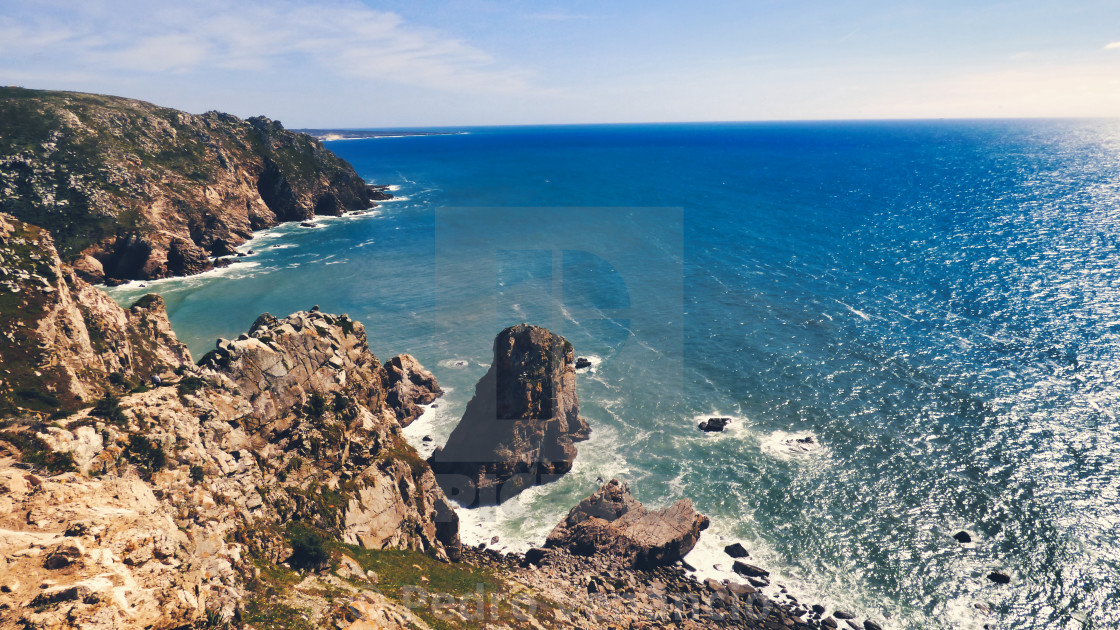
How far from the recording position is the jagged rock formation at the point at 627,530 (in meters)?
49.5

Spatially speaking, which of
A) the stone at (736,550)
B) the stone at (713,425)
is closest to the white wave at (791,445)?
the stone at (713,425)

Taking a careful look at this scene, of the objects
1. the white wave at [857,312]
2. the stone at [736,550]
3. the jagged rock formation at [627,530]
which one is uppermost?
the white wave at [857,312]

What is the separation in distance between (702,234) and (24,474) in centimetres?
15569

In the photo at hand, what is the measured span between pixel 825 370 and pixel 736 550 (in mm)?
41944

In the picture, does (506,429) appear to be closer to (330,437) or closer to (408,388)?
(408,388)

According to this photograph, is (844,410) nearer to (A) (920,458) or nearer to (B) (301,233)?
(A) (920,458)

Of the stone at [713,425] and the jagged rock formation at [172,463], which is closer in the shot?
the jagged rock formation at [172,463]

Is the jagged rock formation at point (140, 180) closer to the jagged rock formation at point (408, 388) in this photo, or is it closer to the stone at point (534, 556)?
the jagged rock formation at point (408, 388)

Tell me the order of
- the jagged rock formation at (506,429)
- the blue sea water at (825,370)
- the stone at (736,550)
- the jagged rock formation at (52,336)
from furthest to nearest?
the jagged rock formation at (506,429)
the stone at (736,550)
the blue sea water at (825,370)
the jagged rock formation at (52,336)

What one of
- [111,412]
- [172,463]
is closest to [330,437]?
[172,463]

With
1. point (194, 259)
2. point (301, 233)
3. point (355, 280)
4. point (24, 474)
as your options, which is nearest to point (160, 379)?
point (24, 474)

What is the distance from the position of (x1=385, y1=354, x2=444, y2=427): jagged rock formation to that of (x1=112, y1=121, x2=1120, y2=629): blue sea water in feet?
9.71

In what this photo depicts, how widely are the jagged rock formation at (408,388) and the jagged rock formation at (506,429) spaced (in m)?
11.7

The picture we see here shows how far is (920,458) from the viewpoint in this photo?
204 feet
